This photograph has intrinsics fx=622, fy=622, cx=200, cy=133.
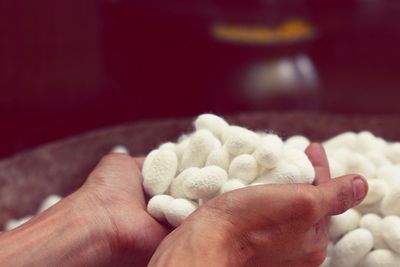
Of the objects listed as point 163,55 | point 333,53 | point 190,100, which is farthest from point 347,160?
point 333,53

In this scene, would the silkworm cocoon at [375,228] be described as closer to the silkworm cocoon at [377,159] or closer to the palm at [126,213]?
the silkworm cocoon at [377,159]

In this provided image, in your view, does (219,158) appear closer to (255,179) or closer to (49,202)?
(255,179)

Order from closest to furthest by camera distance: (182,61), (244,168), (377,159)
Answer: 1. (244,168)
2. (377,159)
3. (182,61)

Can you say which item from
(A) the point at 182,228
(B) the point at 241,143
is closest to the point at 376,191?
(B) the point at 241,143

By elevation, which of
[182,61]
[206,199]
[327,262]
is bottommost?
[182,61]

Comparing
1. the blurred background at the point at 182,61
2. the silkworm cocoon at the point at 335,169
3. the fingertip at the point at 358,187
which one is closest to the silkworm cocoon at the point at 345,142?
the silkworm cocoon at the point at 335,169

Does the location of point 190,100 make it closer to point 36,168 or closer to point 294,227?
point 36,168

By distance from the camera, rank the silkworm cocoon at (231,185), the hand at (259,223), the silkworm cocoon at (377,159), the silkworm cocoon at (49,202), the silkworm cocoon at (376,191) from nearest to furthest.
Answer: the hand at (259,223)
the silkworm cocoon at (231,185)
the silkworm cocoon at (376,191)
the silkworm cocoon at (377,159)
the silkworm cocoon at (49,202)
